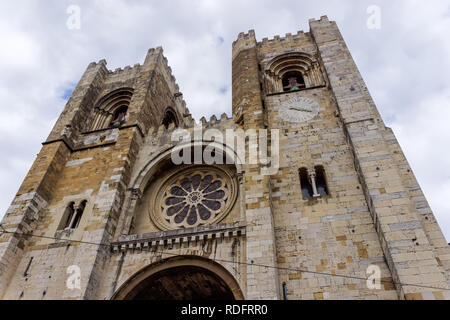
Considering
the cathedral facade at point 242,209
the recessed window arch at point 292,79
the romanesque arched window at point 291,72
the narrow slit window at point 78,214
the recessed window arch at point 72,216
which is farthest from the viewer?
the recessed window arch at point 292,79

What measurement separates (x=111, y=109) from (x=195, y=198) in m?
7.95

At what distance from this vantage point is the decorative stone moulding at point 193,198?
36.4 feet

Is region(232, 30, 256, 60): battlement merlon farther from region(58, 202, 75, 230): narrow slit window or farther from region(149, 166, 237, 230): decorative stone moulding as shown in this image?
region(58, 202, 75, 230): narrow slit window

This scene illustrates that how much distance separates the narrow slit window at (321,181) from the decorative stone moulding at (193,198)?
2.61m

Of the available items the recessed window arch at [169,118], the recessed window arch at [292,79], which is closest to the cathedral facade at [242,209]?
the recessed window arch at [292,79]

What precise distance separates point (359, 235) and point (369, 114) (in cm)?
404

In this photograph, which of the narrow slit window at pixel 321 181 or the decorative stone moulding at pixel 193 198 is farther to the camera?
the decorative stone moulding at pixel 193 198

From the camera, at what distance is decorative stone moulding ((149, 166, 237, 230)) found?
11.1 m

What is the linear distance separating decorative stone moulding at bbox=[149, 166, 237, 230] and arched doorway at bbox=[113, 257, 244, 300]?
164cm

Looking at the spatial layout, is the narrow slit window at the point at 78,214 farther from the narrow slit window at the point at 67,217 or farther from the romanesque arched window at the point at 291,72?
the romanesque arched window at the point at 291,72

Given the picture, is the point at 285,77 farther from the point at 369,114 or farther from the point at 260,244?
the point at 260,244

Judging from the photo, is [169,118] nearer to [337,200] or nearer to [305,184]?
[305,184]

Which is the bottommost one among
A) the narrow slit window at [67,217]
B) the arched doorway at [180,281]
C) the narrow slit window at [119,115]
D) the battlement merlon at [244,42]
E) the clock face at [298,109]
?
the arched doorway at [180,281]

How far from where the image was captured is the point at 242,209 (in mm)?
10172
